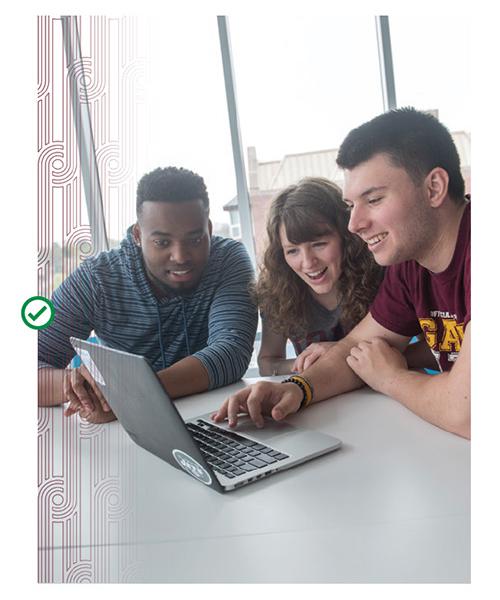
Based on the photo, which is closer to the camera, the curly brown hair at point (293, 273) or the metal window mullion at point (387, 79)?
the metal window mullion at point (387, 79)

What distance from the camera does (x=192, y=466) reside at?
0.58m

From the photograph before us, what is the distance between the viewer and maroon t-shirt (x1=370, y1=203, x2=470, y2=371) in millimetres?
785

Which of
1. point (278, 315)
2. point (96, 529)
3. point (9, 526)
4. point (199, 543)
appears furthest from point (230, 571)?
point (278, 315)

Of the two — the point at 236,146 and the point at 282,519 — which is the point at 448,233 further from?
the point at 282,519

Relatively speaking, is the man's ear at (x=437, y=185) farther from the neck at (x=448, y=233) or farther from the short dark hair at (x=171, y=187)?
the short dark hair at (x=171, y=187)

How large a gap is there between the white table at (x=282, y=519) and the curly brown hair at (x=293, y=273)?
442 mm

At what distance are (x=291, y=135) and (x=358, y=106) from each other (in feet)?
0.50

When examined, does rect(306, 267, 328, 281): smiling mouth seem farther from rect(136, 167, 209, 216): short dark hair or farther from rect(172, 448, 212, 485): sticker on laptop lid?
rect(172, 448, 212, 485): sticker on laptop lid

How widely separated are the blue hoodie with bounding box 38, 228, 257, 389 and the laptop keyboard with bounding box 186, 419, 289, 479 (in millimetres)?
241

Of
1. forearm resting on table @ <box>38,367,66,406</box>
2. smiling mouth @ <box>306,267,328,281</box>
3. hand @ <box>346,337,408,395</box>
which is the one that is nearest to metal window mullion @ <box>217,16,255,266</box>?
smiling mouth @ <box>306,267,328,281</box>

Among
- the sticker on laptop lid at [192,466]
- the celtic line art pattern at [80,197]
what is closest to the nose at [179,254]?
the celtic line art pattern at [80,197]

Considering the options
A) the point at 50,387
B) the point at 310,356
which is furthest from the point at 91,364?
the point at 310,356

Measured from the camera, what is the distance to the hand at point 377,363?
809mm

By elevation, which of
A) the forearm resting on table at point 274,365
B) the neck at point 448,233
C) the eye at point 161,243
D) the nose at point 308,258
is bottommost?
the forearm resting on table at point 274,365
